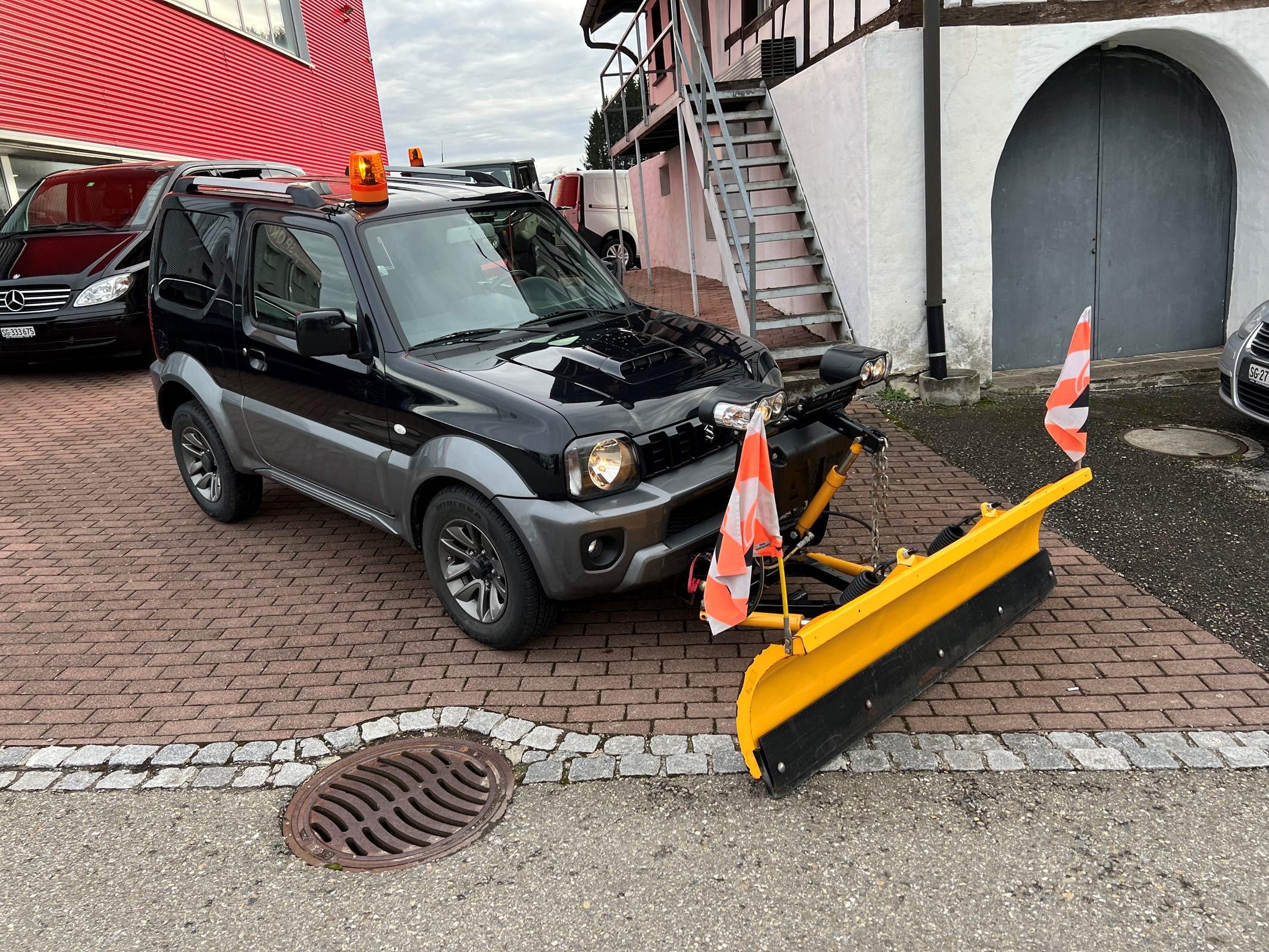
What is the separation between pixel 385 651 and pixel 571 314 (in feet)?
6.47

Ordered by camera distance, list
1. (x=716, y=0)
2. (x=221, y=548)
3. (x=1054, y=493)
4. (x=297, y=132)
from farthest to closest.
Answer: (x=297, y=132), (x=716, y=0), (x=221, y=548), (x=1054, y=493)

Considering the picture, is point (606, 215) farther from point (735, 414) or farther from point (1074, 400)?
point (735, 414)

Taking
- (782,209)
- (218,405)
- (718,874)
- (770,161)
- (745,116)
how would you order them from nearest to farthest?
(718,874), (218,405), (782,209), (770,161), (745,116)

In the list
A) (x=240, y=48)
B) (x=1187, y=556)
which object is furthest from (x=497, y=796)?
(x=240, y=48)

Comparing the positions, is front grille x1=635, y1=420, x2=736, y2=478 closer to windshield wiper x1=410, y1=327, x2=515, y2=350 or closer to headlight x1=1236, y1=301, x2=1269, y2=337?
windshield wiper x1=410, y1=327, x2=515, y2=350

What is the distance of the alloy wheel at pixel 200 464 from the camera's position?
6.29 metres

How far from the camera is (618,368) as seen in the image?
4.37m

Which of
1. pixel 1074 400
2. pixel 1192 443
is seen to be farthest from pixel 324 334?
pixel 1192 443

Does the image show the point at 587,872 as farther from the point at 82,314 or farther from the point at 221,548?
the point at 82,314

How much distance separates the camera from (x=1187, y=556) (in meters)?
5.16

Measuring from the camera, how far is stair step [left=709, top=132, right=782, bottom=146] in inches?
396

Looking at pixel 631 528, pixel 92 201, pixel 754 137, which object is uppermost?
pixel 92 201

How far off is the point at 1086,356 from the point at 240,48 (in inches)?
803

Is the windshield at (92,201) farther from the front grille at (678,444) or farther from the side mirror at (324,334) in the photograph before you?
the front grille at (678,444)
